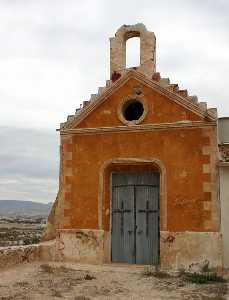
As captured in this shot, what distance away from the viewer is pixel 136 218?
12.4 meters

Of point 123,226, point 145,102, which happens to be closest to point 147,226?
point 123,226

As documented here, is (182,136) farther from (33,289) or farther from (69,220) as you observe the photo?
(33,289)

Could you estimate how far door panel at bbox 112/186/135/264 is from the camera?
12305mm

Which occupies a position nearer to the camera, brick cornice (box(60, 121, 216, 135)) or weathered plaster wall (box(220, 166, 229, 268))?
weathered plaster wall (box(220, 166, 229, 268))

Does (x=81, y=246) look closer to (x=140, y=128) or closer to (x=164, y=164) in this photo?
(x=164, y=164)

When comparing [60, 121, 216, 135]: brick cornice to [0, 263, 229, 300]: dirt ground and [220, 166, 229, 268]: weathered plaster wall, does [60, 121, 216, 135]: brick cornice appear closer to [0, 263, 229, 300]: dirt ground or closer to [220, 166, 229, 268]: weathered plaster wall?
[220, 166, 229, 268]: weathered plaster wall

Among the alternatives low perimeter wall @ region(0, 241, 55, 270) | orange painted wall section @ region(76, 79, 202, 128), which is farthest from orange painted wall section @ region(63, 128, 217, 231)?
low perimeter wall @ region(0, 241, 55, 270)

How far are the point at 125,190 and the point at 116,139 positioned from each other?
1.50 m

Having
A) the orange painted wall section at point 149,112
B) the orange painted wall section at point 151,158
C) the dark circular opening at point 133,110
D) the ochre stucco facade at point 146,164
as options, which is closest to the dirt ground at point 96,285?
the ochre stucco facade at point 146,164

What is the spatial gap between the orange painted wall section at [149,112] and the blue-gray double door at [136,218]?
62.3 inches

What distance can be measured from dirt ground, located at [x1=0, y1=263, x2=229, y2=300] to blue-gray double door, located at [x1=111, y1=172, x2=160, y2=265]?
754 mm

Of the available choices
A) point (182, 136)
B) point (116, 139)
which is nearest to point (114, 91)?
point (116, 139)

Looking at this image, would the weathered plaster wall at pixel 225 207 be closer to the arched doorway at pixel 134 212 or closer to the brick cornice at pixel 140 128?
the brick cornice at pixel 140 128

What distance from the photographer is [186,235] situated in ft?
36.9
